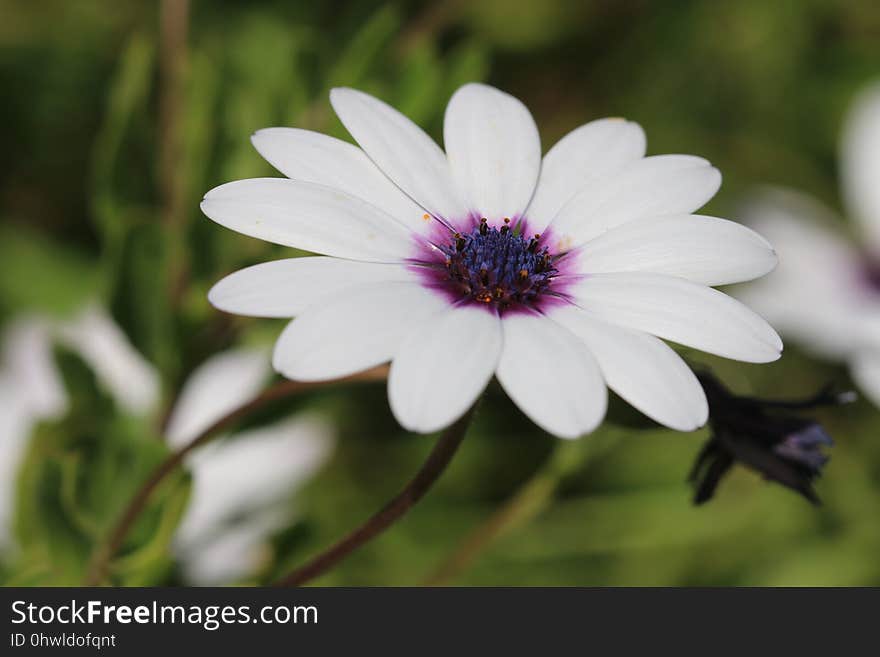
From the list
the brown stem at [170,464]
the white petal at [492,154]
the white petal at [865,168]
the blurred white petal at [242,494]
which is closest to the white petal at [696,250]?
the white petal at [492,154]

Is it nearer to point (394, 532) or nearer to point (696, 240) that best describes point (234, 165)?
point (696, 240)

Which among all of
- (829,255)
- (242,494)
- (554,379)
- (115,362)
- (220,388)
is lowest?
(554,379)

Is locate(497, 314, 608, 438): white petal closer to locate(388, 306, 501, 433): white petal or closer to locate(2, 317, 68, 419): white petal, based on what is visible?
locate(388, 306, 501, 433): white petal

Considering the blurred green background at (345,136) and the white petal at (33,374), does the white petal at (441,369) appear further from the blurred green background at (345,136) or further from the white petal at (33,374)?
the white petal at (33,374)

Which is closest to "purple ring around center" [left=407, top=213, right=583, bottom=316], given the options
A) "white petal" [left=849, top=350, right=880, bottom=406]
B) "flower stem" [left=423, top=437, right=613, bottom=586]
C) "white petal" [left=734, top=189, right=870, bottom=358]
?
"flower stem" [left=423, top=437, right=613, bottom=586]

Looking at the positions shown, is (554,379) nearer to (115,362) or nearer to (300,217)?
(300,217)

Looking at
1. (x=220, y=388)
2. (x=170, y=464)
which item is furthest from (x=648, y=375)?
(x=220, y=388)
